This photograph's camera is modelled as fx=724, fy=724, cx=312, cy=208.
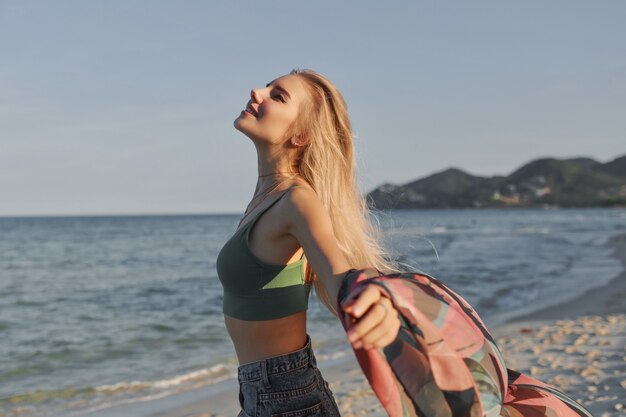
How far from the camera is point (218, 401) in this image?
720 centimetres

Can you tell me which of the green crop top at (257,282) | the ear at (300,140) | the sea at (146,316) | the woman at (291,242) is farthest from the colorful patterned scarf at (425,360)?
the sea at (146,316)

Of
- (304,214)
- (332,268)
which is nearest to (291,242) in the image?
(304,214)

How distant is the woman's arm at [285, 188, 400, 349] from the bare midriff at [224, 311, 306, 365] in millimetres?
371

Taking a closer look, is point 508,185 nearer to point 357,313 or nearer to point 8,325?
point 8,325

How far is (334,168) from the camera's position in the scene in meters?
2.76

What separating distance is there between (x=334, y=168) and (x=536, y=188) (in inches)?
5738

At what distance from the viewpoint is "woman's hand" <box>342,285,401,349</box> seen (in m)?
1.90

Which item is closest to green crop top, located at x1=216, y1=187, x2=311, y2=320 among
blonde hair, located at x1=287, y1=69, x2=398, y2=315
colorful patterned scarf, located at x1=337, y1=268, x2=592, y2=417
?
blonde hair, located at x1=287, y1=69, x2=398, y2=315

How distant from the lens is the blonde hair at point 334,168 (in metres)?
2.66

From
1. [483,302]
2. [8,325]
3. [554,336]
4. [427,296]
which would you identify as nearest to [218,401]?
[554,336]

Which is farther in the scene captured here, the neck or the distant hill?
the distant hill

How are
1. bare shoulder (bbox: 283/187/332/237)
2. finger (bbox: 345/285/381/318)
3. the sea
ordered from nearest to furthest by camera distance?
finger (bbox: 345/285/381/318), bare shoulder (bbox: 283/187/332/237), the sea

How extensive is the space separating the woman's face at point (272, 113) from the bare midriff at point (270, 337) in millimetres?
703

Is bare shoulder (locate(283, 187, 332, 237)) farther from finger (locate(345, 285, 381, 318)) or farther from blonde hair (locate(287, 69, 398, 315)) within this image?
finger (locate(345, 285, 381, 318))
